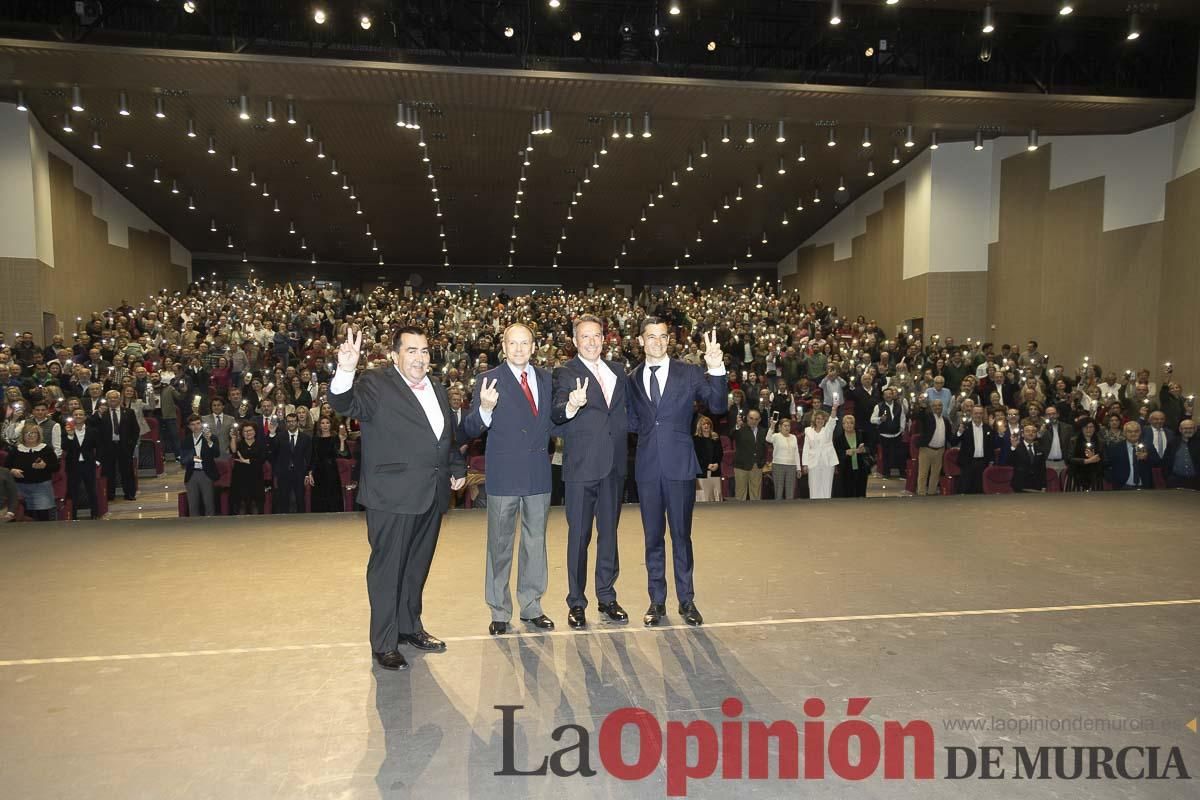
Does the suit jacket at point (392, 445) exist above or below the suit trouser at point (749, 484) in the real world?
above

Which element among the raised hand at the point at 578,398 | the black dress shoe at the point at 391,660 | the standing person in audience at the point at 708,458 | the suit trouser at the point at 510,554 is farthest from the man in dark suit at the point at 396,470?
the standing person in audience at the point at 708,458

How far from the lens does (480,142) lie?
1680 cm

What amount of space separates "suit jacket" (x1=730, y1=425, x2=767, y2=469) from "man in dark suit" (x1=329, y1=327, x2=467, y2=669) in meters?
4.85

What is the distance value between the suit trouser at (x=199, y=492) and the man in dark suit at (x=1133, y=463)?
28.0ft

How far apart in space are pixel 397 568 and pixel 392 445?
1.69 ft

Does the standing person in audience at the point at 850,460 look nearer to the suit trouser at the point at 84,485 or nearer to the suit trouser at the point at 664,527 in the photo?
the suit trouser at the point at 664,527

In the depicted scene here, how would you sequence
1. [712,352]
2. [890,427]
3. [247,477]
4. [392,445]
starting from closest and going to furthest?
1. [392,445]
2. [712,352]
3. [247,477]
4. [890,427]

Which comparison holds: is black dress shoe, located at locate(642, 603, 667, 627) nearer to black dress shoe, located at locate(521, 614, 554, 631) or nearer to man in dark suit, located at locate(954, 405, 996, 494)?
black dress shoe, located at locate(521, 614, 554, 631)

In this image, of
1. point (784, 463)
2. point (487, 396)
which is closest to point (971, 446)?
point (784, 463)

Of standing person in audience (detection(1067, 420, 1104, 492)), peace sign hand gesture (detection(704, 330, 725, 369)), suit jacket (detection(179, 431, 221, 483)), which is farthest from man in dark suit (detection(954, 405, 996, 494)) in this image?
suit jacket (detection(179, 431, 221, 483))

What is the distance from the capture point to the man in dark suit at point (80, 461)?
24.6 feet

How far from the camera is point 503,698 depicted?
3000mm

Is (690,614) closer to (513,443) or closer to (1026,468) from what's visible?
(513,443)

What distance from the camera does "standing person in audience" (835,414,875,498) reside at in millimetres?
8031
